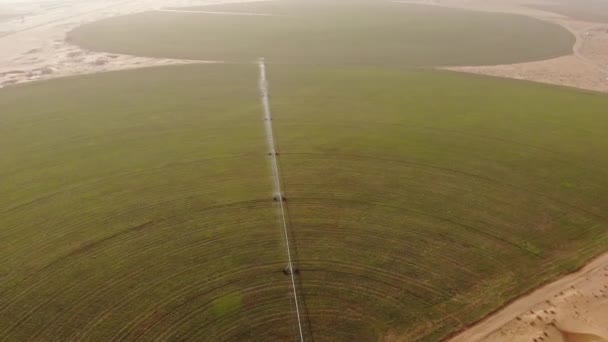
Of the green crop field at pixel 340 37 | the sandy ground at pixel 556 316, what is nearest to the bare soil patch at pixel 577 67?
the green crop field at pixel 340 37

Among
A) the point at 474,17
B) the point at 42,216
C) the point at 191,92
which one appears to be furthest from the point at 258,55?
the point at 474,17

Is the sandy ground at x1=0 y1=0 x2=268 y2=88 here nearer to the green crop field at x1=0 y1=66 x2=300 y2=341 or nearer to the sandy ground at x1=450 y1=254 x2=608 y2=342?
the green crop field at x1=0 y1=66 x2=300 y2=341

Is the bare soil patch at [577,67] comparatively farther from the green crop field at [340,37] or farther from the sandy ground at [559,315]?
the sandy ground at [559,315]

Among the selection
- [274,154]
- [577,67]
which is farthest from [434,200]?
[577,67]

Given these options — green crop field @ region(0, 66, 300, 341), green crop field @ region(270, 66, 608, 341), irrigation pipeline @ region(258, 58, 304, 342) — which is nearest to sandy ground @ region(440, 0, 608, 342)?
green crop field @ region(270, 66, 608, 341)

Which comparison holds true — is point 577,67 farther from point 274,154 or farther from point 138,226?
point 138,226
